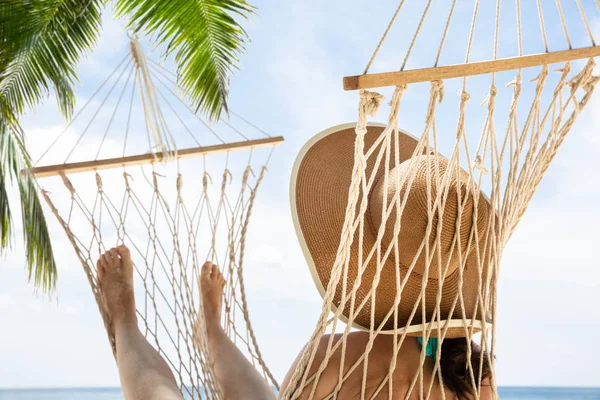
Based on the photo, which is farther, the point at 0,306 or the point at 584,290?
the point at 0,306

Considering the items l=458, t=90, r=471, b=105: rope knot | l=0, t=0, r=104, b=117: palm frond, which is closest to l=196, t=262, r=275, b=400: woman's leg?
l=458, t=90, r=471, b=105: rope knot

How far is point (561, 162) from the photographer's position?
62.4 ft

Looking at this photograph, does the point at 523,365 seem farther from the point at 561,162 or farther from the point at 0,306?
the point at 0,306

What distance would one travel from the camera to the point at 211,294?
232 cm

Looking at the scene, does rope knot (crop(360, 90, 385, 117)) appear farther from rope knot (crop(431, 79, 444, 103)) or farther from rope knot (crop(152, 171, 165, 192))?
rope knot (crop(152, 171, 165, 192))

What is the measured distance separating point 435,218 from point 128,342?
106cm

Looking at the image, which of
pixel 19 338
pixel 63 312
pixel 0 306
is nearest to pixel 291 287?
pixel 63 312

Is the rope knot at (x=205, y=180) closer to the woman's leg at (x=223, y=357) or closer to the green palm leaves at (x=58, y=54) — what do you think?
the woman's leg at (x=223, y=357)

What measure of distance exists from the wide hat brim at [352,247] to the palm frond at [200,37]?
8.42 feet

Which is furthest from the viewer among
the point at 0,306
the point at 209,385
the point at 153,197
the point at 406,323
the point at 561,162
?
the point at 0,306

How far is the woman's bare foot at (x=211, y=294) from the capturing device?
222 centimetres

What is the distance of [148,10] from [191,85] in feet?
1.90

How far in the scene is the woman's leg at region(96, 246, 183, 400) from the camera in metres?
1.64

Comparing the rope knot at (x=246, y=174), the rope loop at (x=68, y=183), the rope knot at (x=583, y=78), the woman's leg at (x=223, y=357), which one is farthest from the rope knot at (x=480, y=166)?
the rope loop at (x=68, y=183)
